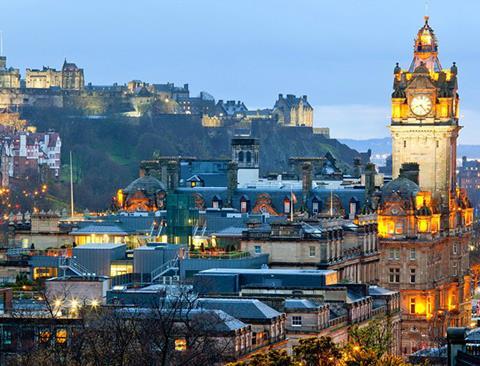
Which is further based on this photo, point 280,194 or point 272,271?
point 280,194

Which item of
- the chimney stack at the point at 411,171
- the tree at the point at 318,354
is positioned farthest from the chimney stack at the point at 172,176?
the tree at the point at 318,354

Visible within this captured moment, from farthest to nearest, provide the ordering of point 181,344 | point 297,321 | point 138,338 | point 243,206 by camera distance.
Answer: point 243,206 → point 297,321 → point 181,344 → point 138,338

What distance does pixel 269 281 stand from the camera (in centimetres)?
11188

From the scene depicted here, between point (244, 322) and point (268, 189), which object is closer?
point (244, 322)

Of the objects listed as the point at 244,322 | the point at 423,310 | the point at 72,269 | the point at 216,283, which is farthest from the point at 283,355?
the point at 423,310

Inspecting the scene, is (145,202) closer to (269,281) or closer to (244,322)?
(269,281)

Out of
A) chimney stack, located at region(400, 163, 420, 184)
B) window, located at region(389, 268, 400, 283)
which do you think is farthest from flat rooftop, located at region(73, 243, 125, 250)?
chimney stack, located at region(400, 163, 420, 184)

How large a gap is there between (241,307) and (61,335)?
32.4ft

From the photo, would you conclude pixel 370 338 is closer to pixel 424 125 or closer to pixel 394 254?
pixel 394 254

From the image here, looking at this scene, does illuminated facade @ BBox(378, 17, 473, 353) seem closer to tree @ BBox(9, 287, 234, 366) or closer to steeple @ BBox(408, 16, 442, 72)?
steeple @ BBox(408, 16, 442, 72)

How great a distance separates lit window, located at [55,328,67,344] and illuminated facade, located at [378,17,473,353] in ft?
188

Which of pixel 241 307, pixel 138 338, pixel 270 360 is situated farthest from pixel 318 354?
pixel 241 307

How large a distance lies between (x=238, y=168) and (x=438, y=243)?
67.8ft

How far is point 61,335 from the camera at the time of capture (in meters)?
90.8
